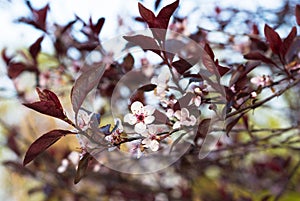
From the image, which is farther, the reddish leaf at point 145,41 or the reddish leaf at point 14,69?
the reddish leaf at point 14,69

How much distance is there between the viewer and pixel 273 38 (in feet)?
3.38

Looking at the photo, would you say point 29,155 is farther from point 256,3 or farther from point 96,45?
point 256,3

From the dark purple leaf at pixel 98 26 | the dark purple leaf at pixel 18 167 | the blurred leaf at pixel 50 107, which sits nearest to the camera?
the blurred leaf at pixel 50 107

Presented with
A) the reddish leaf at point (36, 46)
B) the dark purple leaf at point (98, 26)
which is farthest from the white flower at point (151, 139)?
the reddish leaf at point (36, 46)

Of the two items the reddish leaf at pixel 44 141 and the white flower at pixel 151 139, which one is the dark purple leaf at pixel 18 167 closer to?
the reddish leaf at pixel 44 141

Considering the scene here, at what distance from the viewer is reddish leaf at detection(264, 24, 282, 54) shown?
3.34 feet

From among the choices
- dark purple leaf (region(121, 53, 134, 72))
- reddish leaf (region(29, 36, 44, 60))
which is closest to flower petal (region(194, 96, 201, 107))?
dark purple leaf (region(121, 53, 134, 72))

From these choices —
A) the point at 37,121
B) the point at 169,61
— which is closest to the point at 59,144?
the point at 37,121

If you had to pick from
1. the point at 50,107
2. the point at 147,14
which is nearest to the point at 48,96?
the point at 50,107

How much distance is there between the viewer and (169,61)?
100cm

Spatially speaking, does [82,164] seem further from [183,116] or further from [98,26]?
[98,26]

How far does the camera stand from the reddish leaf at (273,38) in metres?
1.02

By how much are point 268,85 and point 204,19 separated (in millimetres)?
779

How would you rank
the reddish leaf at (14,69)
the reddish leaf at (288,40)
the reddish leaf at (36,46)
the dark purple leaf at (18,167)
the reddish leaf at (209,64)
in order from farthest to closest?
the dark purple leaf at (18,167), the reddish leaf at (14,69), the reddish leaf at (36,46), the reddish leaf at (288,40), the reddish leaf at (209,64)
